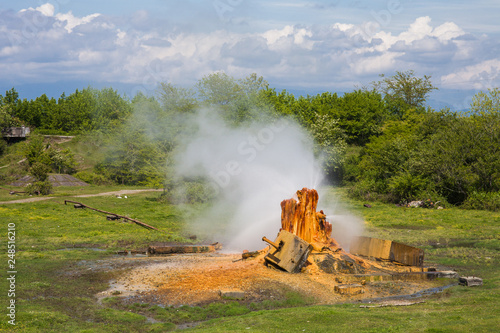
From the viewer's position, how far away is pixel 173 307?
52.7ft

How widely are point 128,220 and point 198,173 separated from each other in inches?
450

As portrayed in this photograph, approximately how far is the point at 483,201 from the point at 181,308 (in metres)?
33.1

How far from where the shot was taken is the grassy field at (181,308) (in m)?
13.5

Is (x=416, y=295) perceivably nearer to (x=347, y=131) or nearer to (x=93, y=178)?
(x=93, y=178)

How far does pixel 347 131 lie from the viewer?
82.9 m

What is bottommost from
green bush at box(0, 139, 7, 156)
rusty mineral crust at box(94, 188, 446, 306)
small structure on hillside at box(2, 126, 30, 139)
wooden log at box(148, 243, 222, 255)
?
wooden log at box(148, 243, 222, 255)

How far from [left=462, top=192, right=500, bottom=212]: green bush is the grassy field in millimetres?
4544

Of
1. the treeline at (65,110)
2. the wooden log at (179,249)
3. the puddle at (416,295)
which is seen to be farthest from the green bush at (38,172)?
the puddle at (416,295)

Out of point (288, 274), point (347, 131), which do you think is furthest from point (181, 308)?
point (347, 131)

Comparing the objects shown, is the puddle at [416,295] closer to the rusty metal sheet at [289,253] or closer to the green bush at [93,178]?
the rusty metal sheet at [289,253]

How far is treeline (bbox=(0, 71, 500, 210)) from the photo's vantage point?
1763 inches

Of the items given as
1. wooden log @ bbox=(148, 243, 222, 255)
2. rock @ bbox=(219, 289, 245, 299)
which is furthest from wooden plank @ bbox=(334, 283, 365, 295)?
wooden log @ bbox=(148, 243, 222, 255)

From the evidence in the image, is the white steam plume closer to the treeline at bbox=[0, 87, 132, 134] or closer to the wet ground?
the wet ground

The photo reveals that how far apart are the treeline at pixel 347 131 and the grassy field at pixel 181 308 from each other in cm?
945
